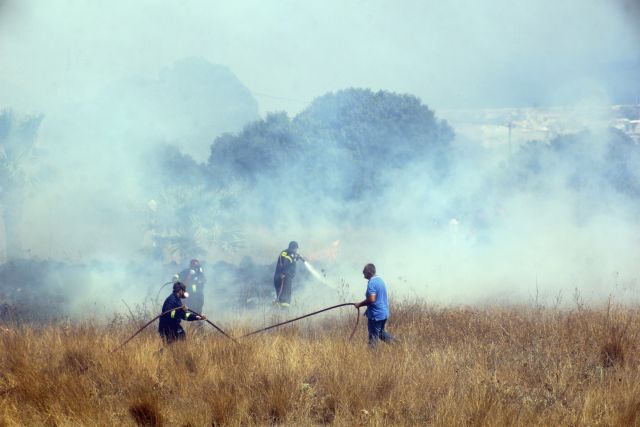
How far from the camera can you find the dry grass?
26.0 feet

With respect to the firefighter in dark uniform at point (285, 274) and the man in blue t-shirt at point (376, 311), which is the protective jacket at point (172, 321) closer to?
the man in blue t-shirt at point (376, 311)

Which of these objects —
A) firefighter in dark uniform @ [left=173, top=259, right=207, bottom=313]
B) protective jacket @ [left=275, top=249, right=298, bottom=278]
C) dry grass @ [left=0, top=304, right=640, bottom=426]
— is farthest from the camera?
protective jacket @ [left=275, top=249, right=298, bottom=278]

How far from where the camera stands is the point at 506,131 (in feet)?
168

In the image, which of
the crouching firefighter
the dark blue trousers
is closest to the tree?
the crouching firefighter

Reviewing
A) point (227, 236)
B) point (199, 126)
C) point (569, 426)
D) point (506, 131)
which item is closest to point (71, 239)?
point (227, 236)

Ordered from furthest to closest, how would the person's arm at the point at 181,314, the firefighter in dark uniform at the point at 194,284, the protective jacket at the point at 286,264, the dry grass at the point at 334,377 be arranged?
the protective jacket at the point at 286,264 → the firefighter in dark uniform at the point at 194,284 → the person's arm at the point at 181,314 → the dry grass at the point at 334,377

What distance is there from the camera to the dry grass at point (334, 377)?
793 cm

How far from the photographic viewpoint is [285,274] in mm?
16000

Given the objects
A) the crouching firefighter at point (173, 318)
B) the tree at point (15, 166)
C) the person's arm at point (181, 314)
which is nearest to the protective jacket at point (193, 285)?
the crouching firefighter at point (173, 318)

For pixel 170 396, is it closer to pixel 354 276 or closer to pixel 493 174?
pixel 354 276

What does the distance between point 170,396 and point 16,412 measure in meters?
1.53

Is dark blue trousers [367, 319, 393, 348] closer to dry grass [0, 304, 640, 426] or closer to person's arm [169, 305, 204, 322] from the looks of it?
dry grass [0, 304, 640, 426]

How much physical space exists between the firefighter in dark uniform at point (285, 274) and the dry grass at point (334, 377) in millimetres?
3905

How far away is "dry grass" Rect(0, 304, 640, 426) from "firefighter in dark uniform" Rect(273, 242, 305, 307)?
3905 millimetres
